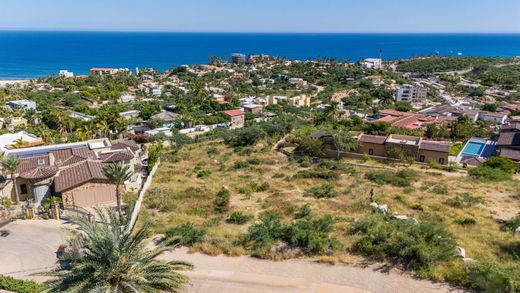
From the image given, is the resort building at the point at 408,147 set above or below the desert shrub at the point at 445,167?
above

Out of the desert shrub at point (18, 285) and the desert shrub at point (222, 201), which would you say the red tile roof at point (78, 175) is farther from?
the desert shrub at point (18, 285)

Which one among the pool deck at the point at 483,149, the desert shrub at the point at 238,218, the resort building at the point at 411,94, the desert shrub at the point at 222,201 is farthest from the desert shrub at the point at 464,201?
the resort building at the point at 411,94

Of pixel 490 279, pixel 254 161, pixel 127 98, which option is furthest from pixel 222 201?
pixel 127 98

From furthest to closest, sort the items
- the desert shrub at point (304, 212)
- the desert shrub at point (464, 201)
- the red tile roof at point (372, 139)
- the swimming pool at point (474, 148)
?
the swimming pool at point (474, 148)
the red tile roof at point (372, 139)
the desert shrub at point (464, 201)
the desert shrub at point (304, 212)

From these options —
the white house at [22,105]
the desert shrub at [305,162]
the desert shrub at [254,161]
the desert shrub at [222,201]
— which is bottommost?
the white house at [22,105]

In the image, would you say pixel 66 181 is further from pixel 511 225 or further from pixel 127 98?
pixel 127 98

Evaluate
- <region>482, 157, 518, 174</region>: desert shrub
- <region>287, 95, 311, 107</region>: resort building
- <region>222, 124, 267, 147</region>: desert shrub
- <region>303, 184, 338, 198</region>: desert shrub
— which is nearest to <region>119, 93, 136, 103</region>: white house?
<region>287, 95, 311, 107</region>: resort building

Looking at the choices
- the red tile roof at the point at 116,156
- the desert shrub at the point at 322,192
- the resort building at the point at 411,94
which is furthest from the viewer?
the resort building at the point at 411,94

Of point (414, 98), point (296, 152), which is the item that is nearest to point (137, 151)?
point (296, 152)
